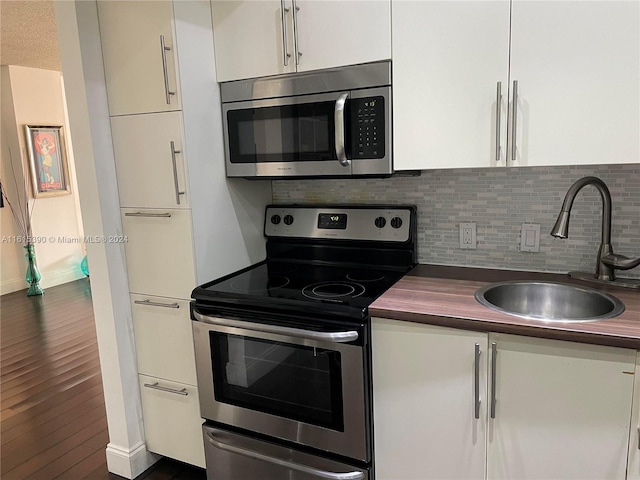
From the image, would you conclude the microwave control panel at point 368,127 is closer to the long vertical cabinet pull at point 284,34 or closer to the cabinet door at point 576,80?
the long vertical cabinet pull at point 284,34

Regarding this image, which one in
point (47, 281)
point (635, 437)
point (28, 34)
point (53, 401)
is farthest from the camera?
point (47, 281)

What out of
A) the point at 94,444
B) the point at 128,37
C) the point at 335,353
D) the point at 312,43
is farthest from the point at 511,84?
the point at 94,444

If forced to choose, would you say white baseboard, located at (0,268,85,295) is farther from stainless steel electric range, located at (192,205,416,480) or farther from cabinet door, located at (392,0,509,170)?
cabinet door, located at (392,0,509,170)

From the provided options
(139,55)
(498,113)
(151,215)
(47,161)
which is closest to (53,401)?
(151,215)

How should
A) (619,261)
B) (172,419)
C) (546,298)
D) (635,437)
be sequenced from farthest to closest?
(172,419) → (546,298) → (619,261) → (635,437)

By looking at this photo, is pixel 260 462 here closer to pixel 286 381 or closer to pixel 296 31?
pixel 286 381

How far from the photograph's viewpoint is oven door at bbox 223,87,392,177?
5.72 ft

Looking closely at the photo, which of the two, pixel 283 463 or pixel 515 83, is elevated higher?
pixel 515 83

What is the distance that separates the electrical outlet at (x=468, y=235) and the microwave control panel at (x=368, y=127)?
0.51m

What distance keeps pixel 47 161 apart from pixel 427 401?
5.38 m

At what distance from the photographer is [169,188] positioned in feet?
6.20

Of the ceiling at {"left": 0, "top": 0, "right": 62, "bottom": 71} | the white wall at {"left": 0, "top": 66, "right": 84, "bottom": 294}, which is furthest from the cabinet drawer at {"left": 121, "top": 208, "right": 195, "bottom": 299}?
the white wall at {"left": 0, "top": 66, "right": 84, "bottom": 294}

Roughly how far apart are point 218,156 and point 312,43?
0.60 m

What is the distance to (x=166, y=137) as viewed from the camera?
186cm
